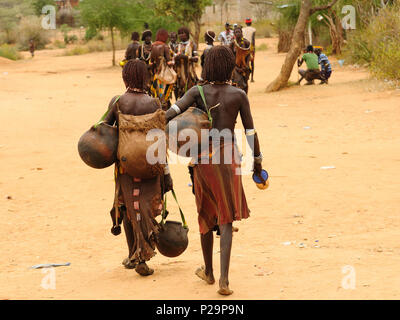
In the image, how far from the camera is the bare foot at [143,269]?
5039mm

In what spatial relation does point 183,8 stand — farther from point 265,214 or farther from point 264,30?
point 265,214

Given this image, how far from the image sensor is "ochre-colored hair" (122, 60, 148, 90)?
16.2 feet

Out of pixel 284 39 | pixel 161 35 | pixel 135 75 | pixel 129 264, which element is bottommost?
pixel 284 39

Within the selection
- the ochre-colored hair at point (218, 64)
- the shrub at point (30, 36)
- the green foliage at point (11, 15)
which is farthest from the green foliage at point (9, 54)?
the ochre-colored hair at point (218, 64)

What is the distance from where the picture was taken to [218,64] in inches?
178

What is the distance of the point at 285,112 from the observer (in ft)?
48.1

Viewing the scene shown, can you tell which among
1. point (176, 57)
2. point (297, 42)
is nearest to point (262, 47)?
point (297, 42)

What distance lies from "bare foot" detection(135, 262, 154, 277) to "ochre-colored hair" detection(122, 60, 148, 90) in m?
1.32

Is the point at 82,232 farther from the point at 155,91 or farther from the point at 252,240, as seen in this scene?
the point at 155,91

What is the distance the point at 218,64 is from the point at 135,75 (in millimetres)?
727

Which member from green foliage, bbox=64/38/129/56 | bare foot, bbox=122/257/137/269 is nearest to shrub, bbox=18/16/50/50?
green foliage, bbox=64/38/129/56

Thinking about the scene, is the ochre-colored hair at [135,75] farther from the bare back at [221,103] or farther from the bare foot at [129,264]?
the bare foot at [129,264]

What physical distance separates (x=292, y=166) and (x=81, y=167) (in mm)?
3036

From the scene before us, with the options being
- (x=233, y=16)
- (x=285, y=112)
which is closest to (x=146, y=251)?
(x=285, y=112)
